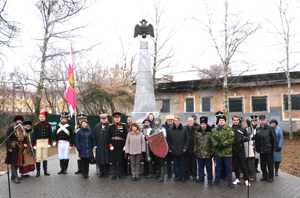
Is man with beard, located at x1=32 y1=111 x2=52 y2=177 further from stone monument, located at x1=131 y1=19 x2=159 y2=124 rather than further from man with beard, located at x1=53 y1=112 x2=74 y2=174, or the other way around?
stone monument, located at x1=131 y1=19 x2=159 y2=124

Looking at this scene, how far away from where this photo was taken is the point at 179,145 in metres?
7.44

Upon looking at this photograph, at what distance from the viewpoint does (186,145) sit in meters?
7.36

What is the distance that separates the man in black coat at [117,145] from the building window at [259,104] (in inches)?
665

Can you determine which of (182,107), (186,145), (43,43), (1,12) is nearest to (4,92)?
(43,43)

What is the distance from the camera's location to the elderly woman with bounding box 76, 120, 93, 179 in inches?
314

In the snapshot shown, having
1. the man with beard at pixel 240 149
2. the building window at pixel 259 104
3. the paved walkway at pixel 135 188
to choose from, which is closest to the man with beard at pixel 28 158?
the paved walkway at pixel 135 188

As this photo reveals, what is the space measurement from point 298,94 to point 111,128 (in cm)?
1825

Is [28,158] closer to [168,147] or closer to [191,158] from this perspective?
[168,147]

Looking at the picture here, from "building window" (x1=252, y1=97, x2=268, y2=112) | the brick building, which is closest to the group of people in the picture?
the brick building

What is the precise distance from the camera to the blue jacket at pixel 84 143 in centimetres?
799

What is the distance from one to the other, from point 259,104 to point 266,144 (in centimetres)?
1567

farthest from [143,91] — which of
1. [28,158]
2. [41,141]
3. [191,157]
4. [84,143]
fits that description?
[28,158]

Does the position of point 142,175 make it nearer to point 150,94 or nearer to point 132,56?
point 150,94

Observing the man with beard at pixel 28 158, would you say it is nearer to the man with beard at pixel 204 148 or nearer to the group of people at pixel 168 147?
the group of people at pixel 168 147
